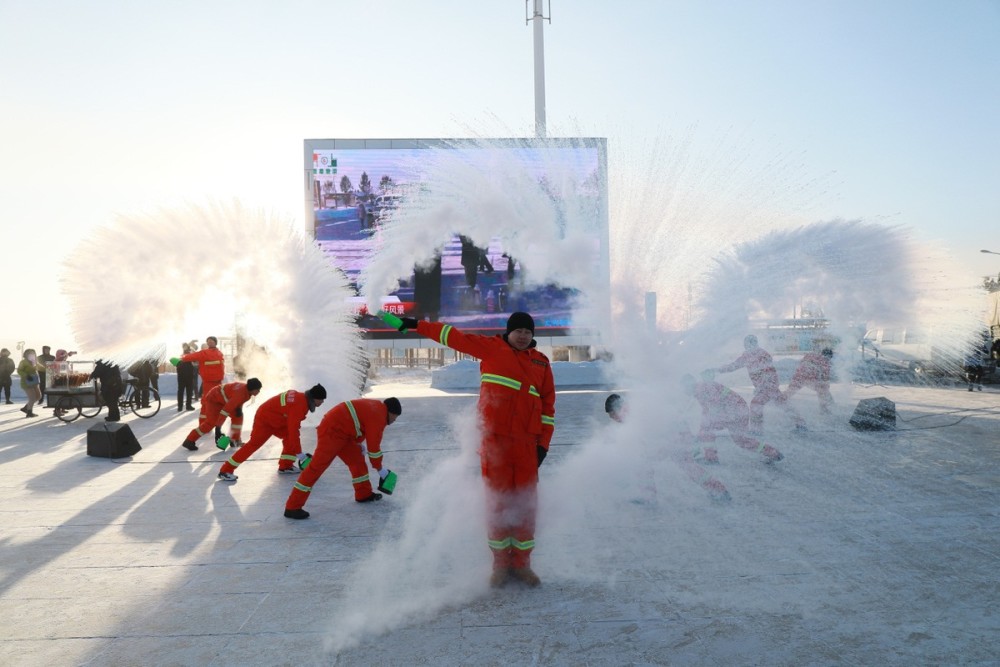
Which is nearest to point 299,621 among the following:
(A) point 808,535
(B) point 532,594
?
(B) point 532,594

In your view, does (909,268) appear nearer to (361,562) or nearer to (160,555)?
(361,562)

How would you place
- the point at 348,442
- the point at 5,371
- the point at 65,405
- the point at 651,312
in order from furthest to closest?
the point at 5,371, the point at 65,405, the point at 651,312, the point at 348,442

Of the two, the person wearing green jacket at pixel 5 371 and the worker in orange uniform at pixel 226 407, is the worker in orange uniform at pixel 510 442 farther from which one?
the person wearing green jacket at pixel 5 371

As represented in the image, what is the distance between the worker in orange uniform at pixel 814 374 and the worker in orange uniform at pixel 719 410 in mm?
2081

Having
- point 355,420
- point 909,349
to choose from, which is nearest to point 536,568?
point 355,420

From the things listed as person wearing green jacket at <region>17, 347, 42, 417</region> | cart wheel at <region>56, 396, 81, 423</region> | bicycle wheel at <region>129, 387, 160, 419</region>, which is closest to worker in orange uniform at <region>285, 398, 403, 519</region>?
cart wheel at <region>56, 396, 81, 423</region>

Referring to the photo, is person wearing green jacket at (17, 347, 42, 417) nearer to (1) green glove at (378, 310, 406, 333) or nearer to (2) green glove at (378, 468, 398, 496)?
(2) green glove at (378, 468, 398, 496)

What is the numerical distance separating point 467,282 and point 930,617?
19.4 metres

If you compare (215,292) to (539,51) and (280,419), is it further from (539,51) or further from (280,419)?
(539,51)

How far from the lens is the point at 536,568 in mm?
4777

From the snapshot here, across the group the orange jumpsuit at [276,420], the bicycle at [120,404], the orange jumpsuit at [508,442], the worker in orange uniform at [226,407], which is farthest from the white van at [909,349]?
the bicycle at [120,404]

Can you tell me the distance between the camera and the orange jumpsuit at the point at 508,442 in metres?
4.51

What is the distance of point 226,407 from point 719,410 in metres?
6.56

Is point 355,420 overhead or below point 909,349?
below
